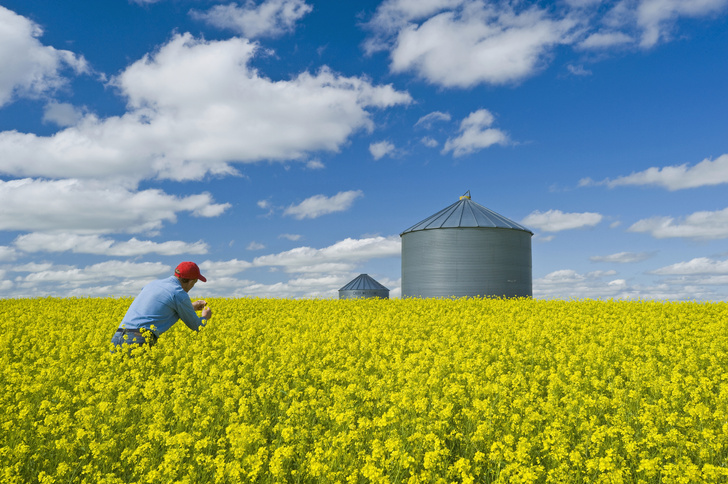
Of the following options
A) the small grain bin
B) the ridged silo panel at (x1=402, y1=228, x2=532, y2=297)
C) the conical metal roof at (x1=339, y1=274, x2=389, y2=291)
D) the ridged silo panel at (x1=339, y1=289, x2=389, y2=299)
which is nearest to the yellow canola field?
the ridged silo panel at (x1=402, y1=228, x2=532, y2=297)

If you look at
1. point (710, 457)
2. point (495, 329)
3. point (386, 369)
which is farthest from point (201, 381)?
point (495, 329)

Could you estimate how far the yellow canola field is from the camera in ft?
12.9

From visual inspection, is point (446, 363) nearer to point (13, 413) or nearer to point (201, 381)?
point (201, 381)

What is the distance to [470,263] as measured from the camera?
2103 cm

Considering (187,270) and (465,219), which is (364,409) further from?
(465,219)

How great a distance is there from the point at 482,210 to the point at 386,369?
1817 cm

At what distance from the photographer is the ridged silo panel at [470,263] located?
20938 mm

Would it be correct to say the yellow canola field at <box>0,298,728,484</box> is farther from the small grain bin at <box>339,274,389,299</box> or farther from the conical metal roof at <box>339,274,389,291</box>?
the conical metal roof at <box>339,274,389,291</box>

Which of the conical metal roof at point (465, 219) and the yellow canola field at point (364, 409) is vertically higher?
the conical metal roof at point (465, 219)

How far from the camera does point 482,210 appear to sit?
23.6 meters

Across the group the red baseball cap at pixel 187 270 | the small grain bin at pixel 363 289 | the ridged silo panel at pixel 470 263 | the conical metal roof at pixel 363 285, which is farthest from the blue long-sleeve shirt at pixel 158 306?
the conical metal roof at pixel 363 285

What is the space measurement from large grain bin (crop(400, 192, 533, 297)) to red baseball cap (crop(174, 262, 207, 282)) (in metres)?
14.4

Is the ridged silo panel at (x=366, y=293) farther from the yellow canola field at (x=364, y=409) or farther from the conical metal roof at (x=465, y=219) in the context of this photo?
the yellow canola field at (x=364, y=409)

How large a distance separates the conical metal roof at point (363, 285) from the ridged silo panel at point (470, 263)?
9268 mm
